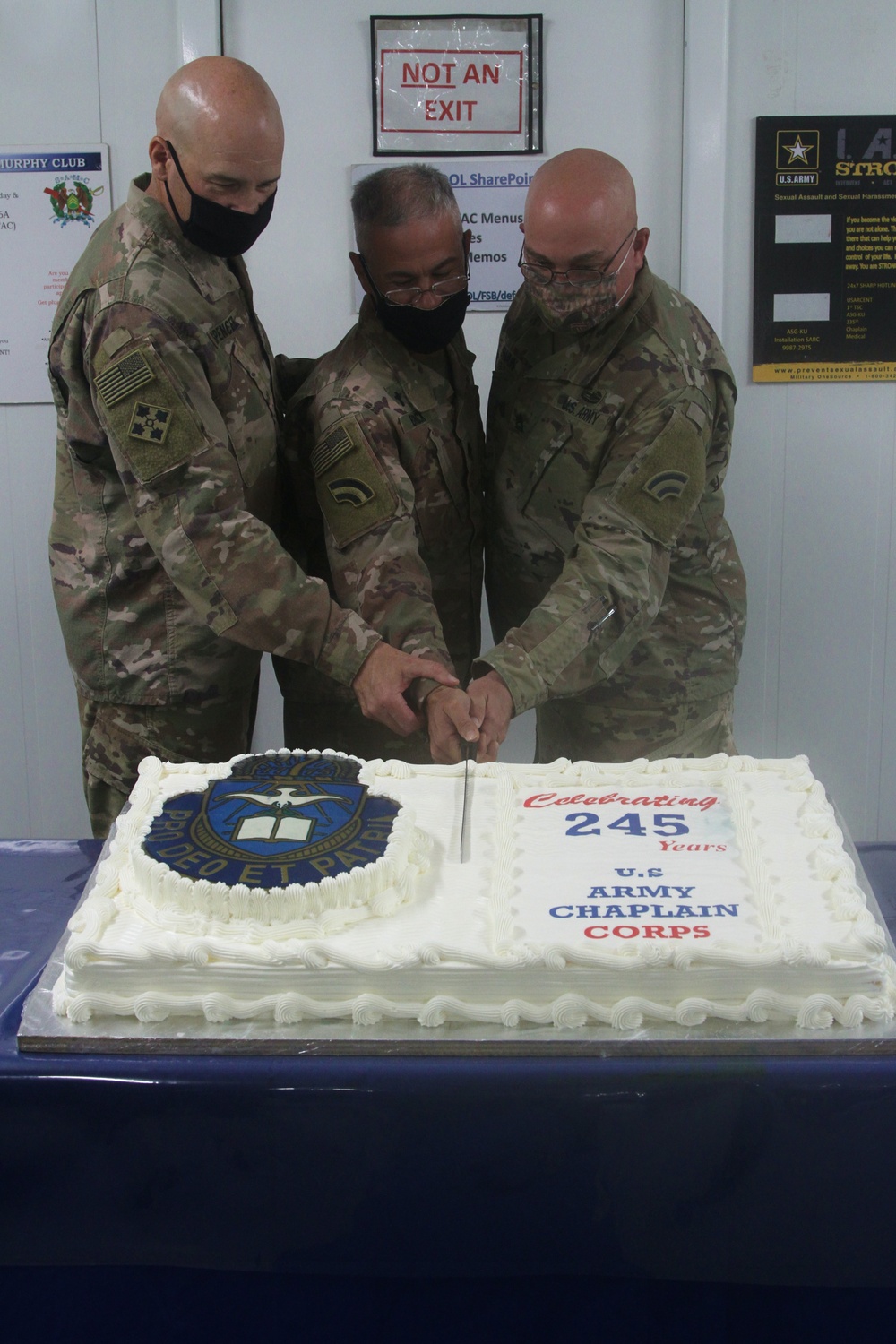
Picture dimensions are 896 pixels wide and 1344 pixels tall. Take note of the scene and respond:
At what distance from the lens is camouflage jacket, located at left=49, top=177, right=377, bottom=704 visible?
175 centimetres

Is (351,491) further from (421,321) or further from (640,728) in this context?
(640,728)

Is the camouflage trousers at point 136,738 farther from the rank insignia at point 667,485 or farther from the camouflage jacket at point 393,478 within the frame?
the rank insignia at point 667,485

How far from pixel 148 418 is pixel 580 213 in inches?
30.0

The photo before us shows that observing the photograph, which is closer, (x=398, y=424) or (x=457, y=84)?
(x=398, y=424)

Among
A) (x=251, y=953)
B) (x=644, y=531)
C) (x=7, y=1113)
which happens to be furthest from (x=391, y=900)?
(x=644, y=531)

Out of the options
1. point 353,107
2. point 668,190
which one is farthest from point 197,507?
point 668,190

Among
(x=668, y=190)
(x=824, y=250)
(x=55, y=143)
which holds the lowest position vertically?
(x=824, y=250)

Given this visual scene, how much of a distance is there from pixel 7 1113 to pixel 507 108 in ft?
7.57

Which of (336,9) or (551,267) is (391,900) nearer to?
(551,267)

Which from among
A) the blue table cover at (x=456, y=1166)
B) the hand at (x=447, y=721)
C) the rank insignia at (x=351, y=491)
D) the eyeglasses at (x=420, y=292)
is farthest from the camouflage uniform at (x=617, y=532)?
the blue table cover at (x=456, y=1166)

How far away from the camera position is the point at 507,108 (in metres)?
2.57

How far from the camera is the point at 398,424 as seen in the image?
Result: 200 centimetres

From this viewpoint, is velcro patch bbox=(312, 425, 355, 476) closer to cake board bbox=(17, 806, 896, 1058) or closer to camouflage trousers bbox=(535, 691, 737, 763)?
camouflage trousers bbox=(535, 691, 737, 763)

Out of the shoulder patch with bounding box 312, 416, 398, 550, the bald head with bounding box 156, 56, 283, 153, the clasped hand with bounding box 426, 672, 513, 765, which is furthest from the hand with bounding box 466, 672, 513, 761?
the bald head with bounding box 156, 56, 283, 153
